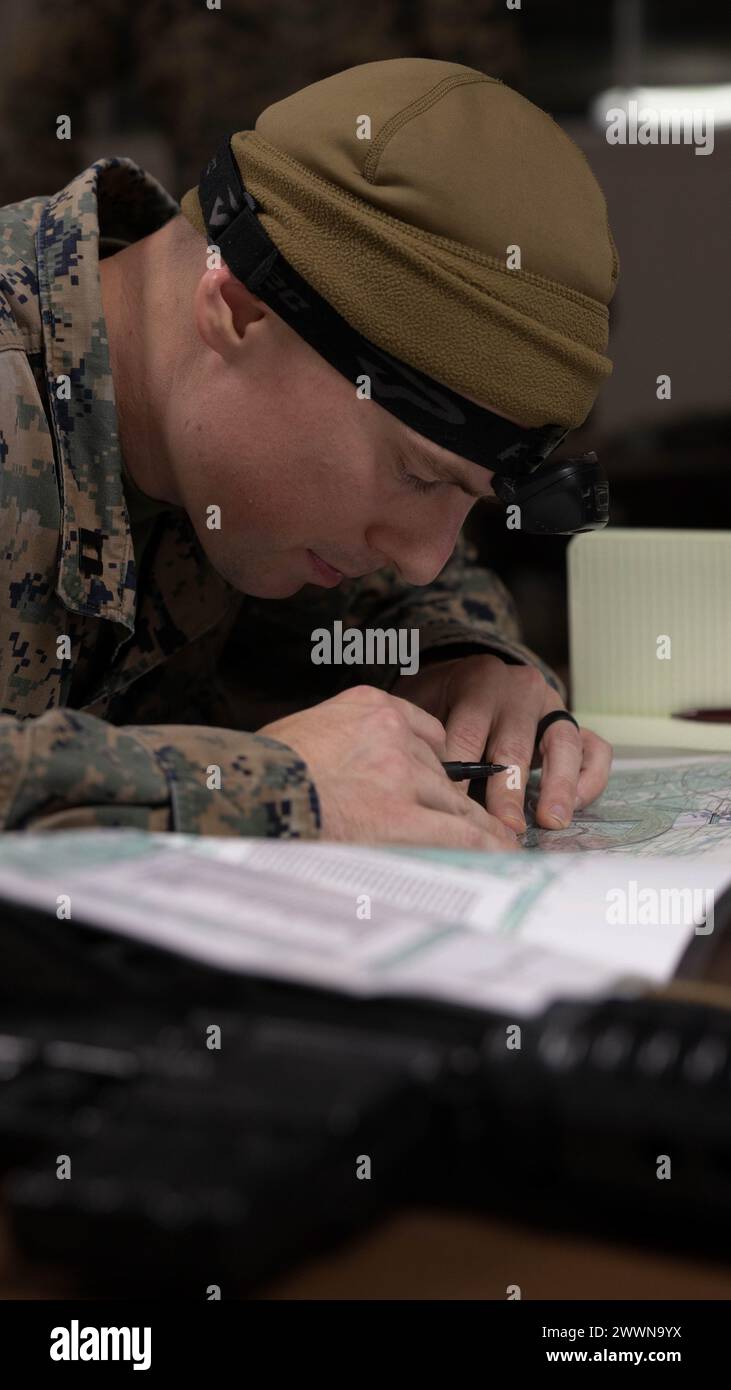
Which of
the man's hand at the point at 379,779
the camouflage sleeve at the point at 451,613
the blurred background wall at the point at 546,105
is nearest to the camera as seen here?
the man's hand at the point at 379,779

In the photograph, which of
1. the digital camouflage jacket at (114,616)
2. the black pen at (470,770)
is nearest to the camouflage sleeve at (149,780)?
the digital camouflage jacket at (114,616)

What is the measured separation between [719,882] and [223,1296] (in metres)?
0.40

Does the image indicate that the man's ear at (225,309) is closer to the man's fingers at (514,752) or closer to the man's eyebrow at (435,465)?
the man's eyebrow at (435,465)

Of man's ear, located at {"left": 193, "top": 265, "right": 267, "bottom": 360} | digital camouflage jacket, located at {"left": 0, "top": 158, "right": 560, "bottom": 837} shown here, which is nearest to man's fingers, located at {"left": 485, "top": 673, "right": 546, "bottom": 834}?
digital camouflage jacket, located at {"left": 0, "top": 158, "right": 560, "bottom": 837}

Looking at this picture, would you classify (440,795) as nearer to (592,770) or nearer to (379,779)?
(379,779)

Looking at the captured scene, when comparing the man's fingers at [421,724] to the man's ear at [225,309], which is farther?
the man's ear at [225,309]

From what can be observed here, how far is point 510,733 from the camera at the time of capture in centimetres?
144

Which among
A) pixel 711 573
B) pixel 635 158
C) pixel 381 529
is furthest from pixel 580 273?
pixel 635 158

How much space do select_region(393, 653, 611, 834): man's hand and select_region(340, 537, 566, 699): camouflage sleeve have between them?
20 mm

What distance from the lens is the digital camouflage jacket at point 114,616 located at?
3.03 ft

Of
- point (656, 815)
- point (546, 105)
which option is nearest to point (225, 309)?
point (656, 815)

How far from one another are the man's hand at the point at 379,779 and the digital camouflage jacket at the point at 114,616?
4 cm

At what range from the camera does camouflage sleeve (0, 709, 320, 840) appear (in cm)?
87
